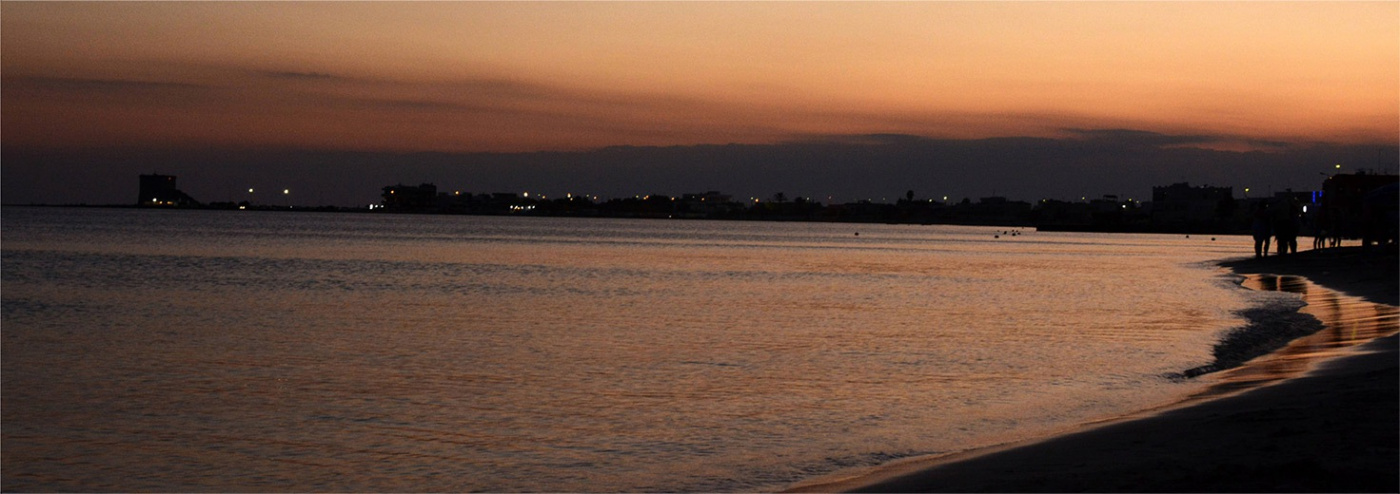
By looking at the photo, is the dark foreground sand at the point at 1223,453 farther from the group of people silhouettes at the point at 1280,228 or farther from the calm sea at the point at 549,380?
the group of people silhouettes at the point at 1280,228

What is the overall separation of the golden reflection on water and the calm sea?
93 centimetres

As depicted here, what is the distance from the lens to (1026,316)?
2977 centimetres

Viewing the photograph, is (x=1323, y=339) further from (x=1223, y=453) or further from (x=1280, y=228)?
(x=1280, y=228)

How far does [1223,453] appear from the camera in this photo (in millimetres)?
9266

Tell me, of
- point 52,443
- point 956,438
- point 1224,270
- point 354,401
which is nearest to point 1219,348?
point 956,438

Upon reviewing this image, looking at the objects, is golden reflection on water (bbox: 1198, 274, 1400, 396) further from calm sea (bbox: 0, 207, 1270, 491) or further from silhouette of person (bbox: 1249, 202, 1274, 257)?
silhouette of person (bbox: 1249, 202, 1274, 257)

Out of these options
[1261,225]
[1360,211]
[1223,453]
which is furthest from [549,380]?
[1360,211]

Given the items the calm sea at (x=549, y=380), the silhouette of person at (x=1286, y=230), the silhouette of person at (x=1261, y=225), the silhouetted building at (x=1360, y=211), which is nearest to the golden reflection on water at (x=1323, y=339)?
the calm sea at (x=549, y=380)

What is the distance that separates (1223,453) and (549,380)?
10.3 m

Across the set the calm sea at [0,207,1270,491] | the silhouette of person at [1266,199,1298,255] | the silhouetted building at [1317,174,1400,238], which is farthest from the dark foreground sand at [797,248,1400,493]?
the silhouette of person at [1266,199,1298,255]

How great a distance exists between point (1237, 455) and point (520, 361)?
12912mm

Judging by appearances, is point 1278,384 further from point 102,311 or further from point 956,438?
point 102,311

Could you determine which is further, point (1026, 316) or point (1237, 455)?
point (1026, 316)

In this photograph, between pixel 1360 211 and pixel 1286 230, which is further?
pixel 1360 211
